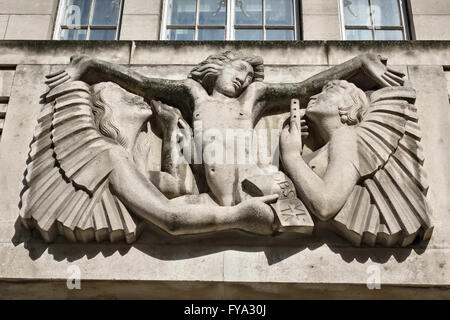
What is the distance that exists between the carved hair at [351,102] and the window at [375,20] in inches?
63.3

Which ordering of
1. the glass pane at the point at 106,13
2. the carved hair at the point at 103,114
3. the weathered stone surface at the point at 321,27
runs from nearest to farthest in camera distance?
the carved hair at the point at 103,114 → the weathered stone surface at the point at 321,27 → the glass pane at the point at 106,13

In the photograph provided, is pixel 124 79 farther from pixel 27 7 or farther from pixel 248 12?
pixel 248 12

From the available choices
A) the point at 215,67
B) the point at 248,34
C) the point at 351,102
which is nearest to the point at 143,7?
the point at 248,34

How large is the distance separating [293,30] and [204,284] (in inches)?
145

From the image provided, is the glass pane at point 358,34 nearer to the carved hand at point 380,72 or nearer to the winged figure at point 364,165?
the carved hand at point 380,72

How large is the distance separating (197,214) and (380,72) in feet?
7.84

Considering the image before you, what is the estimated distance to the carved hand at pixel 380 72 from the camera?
5.93 metres

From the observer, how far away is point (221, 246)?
5145mm

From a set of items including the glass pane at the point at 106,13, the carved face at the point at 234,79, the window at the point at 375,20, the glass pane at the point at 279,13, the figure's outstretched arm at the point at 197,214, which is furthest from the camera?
the glass pane at the point at 106,13

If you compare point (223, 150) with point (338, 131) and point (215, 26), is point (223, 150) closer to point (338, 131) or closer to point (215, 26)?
point (338, 131)

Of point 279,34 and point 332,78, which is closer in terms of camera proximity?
point 332,78

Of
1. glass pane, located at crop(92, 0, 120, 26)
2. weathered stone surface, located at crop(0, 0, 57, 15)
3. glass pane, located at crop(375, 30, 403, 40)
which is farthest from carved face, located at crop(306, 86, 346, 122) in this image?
weathered stone surface, located at crop(0, 0, 57, 15)

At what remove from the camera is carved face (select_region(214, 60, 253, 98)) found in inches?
232

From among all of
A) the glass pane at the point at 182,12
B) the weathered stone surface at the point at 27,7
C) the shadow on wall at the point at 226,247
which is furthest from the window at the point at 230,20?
the shadow on wall at the point at 226,247
